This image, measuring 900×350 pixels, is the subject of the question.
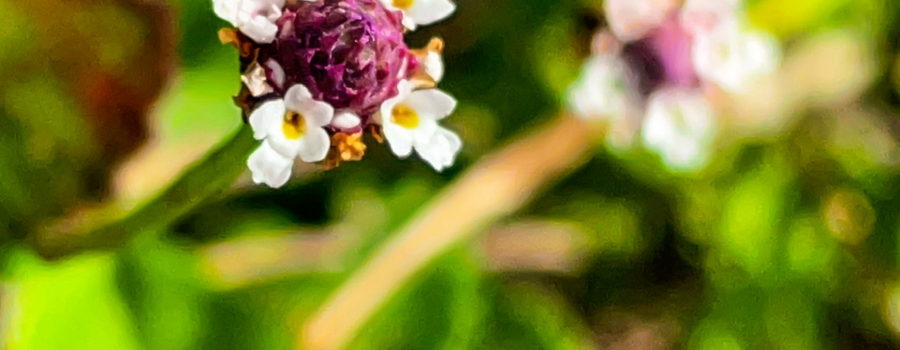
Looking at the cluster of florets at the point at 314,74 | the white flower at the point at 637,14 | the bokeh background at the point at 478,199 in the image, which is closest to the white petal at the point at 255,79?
the cluster of florets at the point at 314,74

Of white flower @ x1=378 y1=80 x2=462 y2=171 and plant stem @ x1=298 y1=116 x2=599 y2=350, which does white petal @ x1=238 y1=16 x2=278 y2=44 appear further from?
plant stem @ x1=298 y1=116 x2=599 y2=350

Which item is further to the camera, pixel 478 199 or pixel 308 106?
pixel 478 199

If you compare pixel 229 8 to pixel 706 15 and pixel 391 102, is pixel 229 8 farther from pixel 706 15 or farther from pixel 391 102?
pixel 706 15

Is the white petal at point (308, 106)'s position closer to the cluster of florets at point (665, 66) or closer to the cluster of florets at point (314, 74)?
the cluster of florets at point (314, 74)

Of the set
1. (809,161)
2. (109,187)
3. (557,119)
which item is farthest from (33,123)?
(809,161)

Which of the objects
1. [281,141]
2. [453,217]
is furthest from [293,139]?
[453,217]

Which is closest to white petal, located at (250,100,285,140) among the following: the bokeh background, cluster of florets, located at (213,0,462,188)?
cluster of florets, located at (213,0,462,188)
